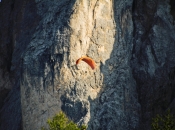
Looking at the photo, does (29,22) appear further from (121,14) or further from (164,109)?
(164,109)

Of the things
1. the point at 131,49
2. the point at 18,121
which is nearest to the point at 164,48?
the point at 131,49

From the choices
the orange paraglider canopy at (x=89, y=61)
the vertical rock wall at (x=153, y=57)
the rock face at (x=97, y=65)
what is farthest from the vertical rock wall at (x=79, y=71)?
the vertical rock wall at (x=153, y=57)

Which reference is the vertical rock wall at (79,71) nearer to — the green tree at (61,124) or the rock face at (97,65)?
the rock face at (97,65)

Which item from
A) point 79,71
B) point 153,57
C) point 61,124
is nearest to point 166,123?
point 61,124

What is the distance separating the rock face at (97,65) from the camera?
55.5 meters

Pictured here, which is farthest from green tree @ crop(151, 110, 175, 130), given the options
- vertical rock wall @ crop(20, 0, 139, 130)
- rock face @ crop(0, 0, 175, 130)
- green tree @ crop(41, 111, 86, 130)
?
green tree @ crop(41, 111, 86, 130)

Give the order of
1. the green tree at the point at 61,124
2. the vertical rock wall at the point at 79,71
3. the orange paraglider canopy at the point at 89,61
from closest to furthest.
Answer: the green tree at the point at 61,124 < the vertical rock wall at the point at 79,71 < the orange paraglider canopy at the point at 89,61

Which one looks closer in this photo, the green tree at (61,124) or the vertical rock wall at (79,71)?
the green tree at (61,124)

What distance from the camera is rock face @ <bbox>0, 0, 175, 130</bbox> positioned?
55.5m

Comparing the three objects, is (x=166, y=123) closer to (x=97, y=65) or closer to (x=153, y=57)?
(x=97, y=65)

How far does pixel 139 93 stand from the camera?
58.2 metres

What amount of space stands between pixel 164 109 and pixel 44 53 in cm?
936

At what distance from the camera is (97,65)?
2229 inches

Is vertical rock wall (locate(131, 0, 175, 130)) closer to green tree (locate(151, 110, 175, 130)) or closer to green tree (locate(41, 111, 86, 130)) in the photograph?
green tree (locate(151, 110, 175, 130))
